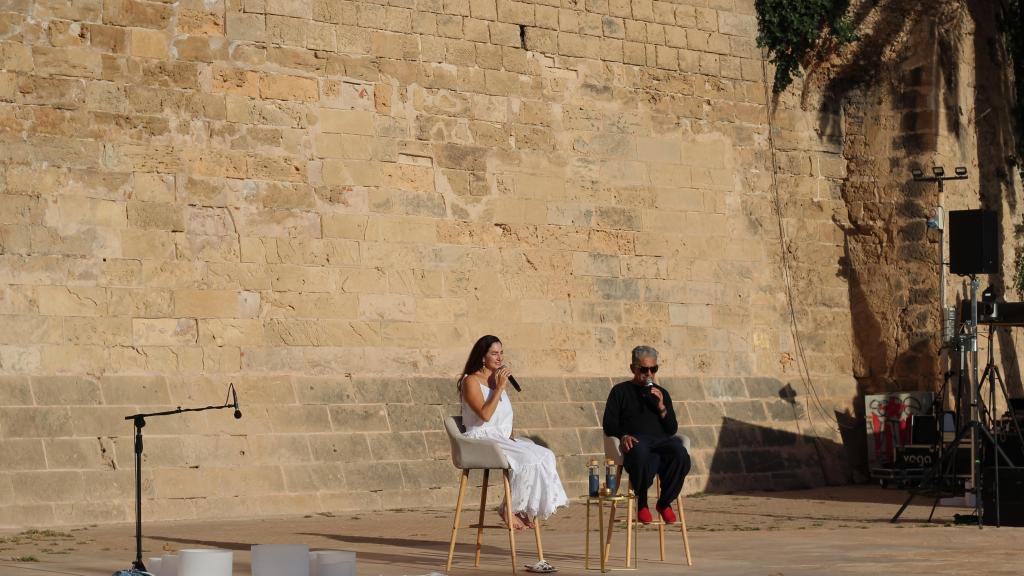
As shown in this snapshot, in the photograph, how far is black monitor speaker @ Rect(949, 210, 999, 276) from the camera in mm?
10625

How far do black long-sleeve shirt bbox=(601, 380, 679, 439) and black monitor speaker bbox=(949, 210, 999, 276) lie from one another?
3192mm

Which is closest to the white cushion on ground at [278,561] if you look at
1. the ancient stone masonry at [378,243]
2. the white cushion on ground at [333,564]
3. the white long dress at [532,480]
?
the white cushion on ground at [333,564]

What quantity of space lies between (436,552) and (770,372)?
6.22 m

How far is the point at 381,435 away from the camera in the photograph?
11352 millimetres

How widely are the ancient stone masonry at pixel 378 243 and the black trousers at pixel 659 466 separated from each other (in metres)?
3.38

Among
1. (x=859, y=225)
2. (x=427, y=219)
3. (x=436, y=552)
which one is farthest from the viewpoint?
(x=859, y=225)

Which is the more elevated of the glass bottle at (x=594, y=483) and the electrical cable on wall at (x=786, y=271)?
the electrical cable on wall at (x=786, y=271)

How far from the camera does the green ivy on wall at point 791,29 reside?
1436 centimetres

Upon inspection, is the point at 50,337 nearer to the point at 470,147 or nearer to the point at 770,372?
the point at 470,147

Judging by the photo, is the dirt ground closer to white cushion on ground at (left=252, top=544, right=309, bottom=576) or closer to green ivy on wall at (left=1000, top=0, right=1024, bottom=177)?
white cushion on ground at (left=252, top=544, right=309, bottom=576)

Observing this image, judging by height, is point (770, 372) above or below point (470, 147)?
below

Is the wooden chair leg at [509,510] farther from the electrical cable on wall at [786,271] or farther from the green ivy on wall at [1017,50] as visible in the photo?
the green ivy on wall at [1017,50]

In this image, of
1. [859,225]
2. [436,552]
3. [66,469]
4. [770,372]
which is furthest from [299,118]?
[859,225]

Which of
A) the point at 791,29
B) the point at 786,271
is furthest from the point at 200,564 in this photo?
the point at 791,29
